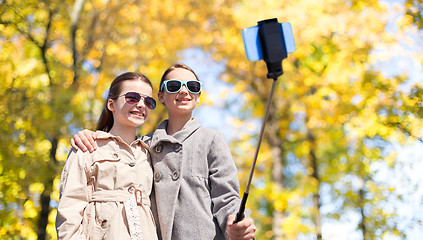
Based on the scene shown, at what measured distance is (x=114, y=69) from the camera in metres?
9.94

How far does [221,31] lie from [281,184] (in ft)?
13.5

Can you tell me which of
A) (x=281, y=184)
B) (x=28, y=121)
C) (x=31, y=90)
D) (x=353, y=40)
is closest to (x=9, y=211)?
(x=28, y=121)

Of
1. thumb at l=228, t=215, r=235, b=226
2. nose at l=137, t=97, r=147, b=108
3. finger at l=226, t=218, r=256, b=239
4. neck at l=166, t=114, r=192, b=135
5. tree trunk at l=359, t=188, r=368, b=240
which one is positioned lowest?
tree trunk at l=359, t=188, r=368, b=240

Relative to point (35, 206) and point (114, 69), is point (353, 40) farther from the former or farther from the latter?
point (35, 206)

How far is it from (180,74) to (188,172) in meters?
0.75

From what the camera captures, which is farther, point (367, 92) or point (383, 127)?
point (367, 92)

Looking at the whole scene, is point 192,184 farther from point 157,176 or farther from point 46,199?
point 46,199

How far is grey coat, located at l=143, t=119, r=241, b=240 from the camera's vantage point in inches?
114

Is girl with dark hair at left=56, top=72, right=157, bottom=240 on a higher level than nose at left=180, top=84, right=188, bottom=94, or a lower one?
lower

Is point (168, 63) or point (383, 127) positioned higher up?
point (168, 63)

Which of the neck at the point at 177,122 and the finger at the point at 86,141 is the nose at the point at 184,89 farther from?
the finger at the point at 86,141

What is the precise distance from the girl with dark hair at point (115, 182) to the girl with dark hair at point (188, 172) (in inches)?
3.9

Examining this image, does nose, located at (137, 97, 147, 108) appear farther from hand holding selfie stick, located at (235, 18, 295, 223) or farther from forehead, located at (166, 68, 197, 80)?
hand holding selfie stick, located at (235, 18, 295, 223)

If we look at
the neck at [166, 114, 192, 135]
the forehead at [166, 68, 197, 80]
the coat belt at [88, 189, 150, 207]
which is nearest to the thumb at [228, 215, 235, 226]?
the coat belt at [88, 189, 150, 207]
